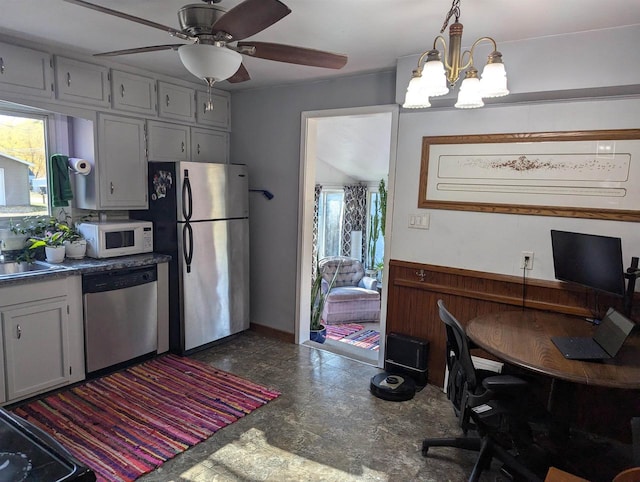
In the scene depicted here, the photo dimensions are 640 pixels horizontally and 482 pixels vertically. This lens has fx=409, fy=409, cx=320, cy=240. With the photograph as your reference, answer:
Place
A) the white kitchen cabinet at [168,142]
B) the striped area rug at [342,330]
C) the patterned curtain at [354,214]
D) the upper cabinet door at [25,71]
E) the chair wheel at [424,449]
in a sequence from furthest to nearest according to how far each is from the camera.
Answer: the patterned curtain at [354,214], the striped area rug at [342,330], the white kitchen cabinet at [168,142], the upper cabinet door at [25,71], the chair wheel at [424,449]

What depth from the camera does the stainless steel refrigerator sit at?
3.44 m

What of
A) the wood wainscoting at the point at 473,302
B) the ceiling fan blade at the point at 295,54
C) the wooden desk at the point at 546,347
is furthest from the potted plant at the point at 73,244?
the wooden desk at the point at 546,347

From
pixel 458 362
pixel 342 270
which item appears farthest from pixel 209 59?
pixel 342 270

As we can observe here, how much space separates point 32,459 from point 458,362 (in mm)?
1811

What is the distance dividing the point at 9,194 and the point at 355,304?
16.1ft

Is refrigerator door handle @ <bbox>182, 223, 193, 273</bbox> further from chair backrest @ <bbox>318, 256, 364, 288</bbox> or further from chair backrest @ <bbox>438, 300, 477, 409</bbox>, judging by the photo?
chair backrest @ <bbox>318, 256, 364, 288</bbox>

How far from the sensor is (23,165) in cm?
320

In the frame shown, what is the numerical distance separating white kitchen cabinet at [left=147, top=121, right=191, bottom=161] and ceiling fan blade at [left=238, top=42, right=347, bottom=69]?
2.04 meters

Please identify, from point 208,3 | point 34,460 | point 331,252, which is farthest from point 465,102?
point 331,252

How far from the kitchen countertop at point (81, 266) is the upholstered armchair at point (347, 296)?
138 inches

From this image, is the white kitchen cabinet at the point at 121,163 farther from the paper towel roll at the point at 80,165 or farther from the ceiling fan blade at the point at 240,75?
the ceiling fan blade at the point at 240,75

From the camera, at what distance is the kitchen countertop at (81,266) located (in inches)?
102

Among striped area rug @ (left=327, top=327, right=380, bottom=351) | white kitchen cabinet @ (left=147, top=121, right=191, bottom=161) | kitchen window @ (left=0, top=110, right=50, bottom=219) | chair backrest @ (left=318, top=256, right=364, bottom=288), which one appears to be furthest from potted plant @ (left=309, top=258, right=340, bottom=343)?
kitchen window @ (left=0, top=110, right=50, bottom=219)

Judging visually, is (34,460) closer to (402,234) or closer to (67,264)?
(67,264)
